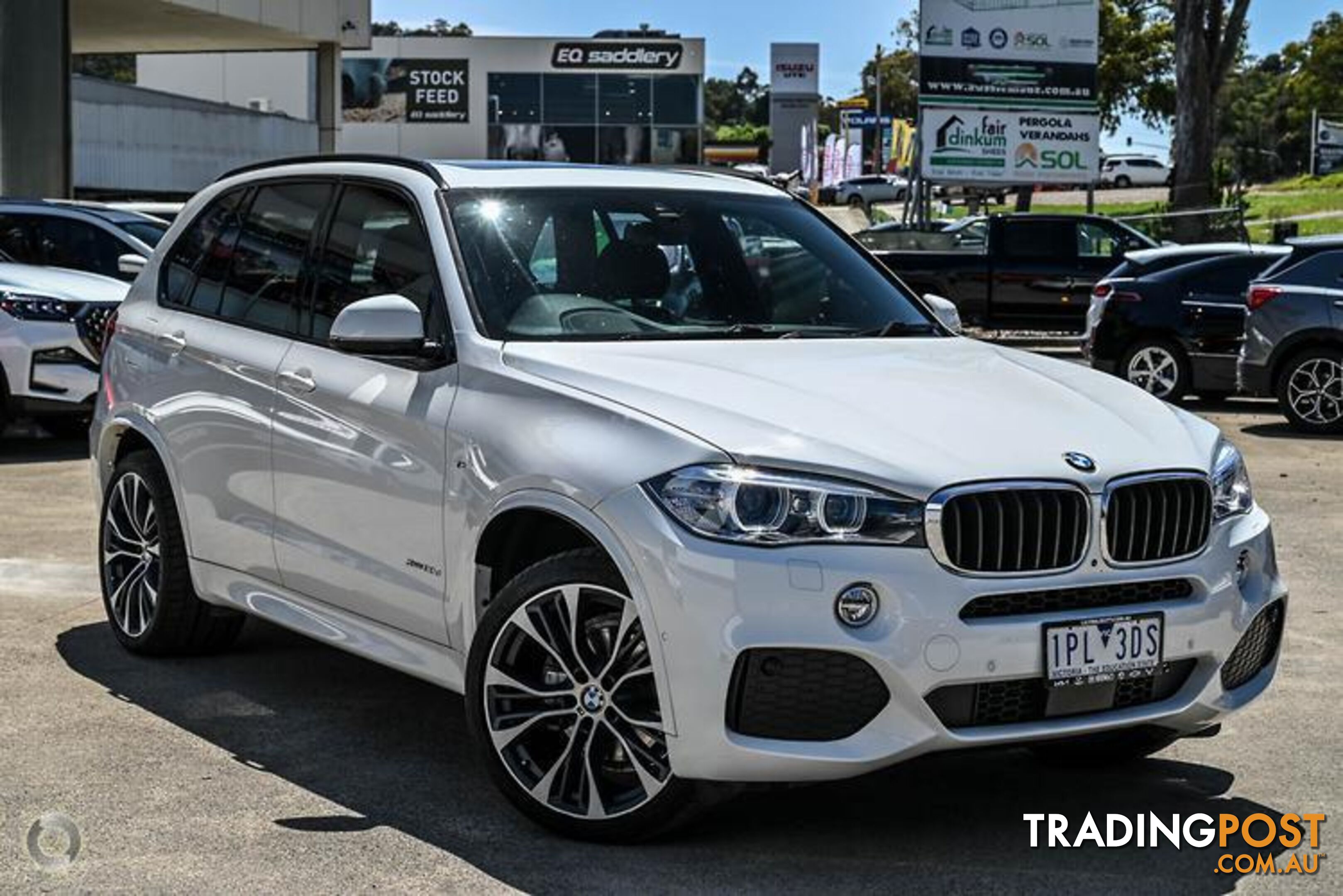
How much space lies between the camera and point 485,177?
6.46 metres

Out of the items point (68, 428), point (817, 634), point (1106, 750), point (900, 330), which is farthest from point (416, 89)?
point (817, 634)

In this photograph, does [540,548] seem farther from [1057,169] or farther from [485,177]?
[1057,169]

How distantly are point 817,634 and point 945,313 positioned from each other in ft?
7.95

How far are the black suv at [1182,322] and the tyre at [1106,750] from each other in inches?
506

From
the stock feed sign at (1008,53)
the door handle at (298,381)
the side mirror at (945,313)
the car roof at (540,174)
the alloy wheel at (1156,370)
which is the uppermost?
the stock feed sign at (1008,53)

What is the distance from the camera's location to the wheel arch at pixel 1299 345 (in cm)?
1667

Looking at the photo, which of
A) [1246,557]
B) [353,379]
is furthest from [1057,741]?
[353,379]

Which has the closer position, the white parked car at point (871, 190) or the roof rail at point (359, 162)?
the roof rail at point (359, 162)

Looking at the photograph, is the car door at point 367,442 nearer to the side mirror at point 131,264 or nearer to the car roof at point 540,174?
the car roof at point 540,174

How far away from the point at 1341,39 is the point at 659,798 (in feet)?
299

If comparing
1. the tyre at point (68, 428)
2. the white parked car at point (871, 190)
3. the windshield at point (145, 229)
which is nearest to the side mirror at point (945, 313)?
the tyre at point (68, 428)

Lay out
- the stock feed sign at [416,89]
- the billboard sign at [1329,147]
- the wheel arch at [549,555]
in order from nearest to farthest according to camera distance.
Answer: the wheel arch at [549,555] → the billboard sign at [1329,147] → the stock feed sign at [416,89]

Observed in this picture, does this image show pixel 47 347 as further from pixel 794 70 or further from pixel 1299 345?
pixel 794 70

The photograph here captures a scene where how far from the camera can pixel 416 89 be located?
81.8 meters
